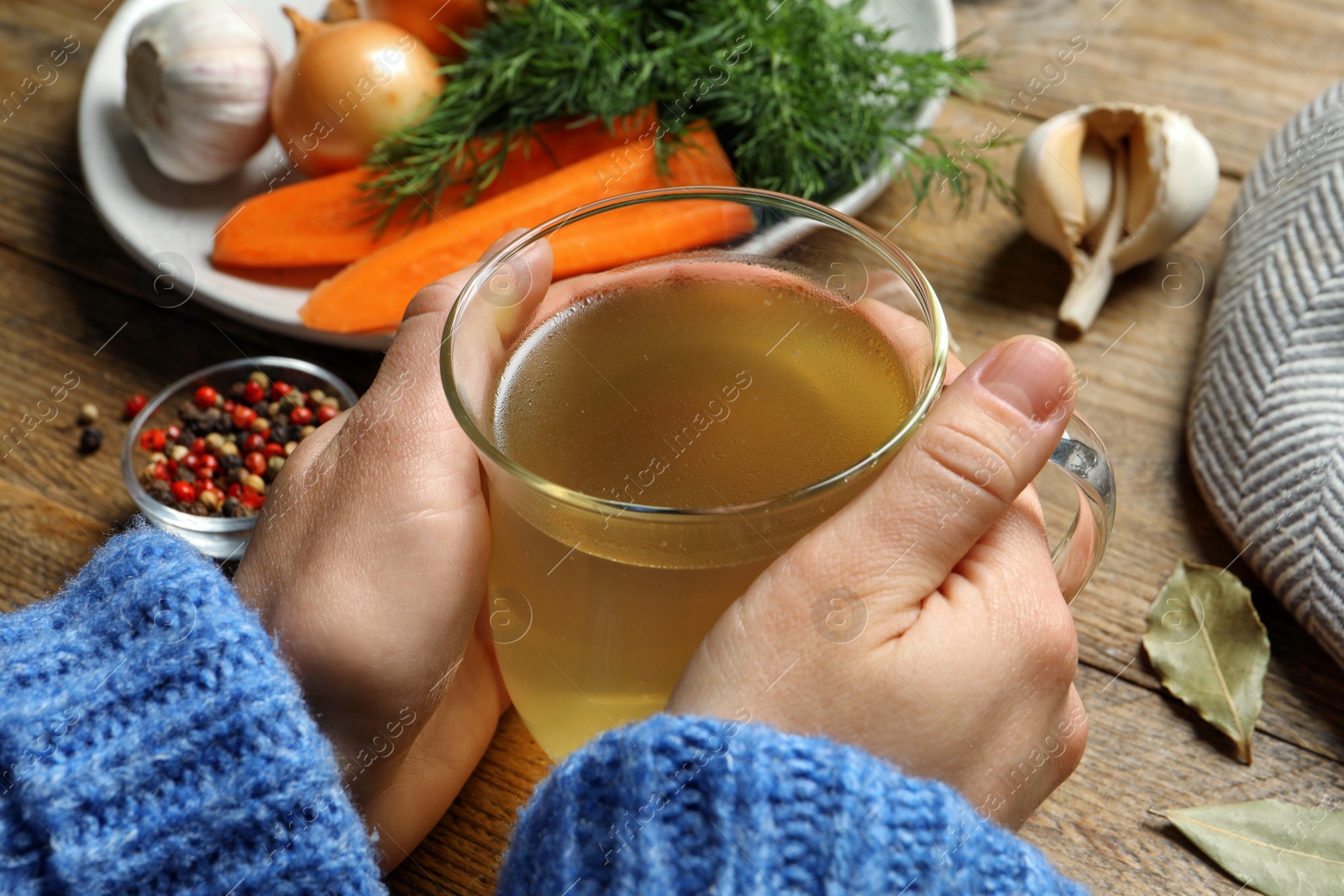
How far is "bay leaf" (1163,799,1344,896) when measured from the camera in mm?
743

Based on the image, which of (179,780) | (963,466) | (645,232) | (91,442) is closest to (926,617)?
(963,466)

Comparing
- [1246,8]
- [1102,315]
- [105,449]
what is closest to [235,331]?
[105,449]

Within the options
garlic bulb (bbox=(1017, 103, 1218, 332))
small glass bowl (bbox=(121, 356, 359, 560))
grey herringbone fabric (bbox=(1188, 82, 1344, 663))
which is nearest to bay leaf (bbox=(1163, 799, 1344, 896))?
grey herringbone fabric (bbox=(1188, 82, 1344, 663))

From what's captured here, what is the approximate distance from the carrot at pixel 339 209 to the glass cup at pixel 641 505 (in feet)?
1.85

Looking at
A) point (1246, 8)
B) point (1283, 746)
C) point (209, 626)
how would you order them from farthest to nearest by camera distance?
point (1246, 8) < point (1283, 746) < point (209, 626)

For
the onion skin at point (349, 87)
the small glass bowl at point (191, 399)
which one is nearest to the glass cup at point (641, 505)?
the small glass bowl at point (191, 399)

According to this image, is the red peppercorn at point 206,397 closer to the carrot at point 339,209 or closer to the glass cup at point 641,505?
the carrot at point 339,209

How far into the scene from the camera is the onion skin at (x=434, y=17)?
1.27 metres

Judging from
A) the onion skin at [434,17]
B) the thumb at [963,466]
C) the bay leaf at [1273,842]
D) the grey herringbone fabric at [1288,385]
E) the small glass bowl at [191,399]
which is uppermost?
the onion skin at [434,17]

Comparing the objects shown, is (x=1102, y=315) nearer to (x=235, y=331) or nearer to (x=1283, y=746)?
(x=1283, y=746)

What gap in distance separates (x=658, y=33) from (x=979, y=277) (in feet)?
1.43

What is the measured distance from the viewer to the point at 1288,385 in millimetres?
918

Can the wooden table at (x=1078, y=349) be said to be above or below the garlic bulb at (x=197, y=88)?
below

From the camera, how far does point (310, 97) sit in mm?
1217
